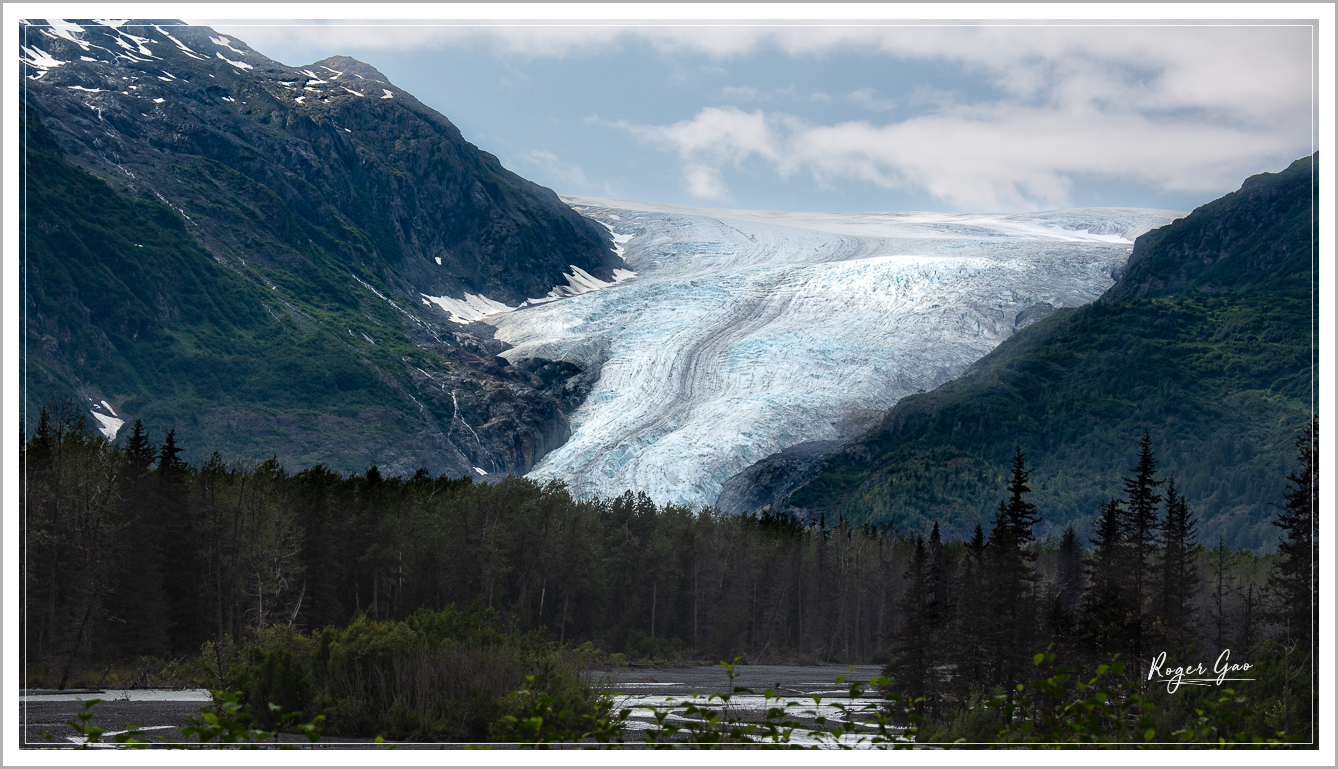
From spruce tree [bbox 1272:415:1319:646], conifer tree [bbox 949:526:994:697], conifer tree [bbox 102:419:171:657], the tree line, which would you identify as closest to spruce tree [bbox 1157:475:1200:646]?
the tree line

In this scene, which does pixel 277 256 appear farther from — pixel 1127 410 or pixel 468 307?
pixel 1127 410

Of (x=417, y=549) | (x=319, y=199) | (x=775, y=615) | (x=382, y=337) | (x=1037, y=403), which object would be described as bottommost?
(x=775, y=615)

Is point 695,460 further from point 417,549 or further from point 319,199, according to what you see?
point 319,199

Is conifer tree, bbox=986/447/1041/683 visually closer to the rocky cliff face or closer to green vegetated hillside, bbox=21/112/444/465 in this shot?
the rocky cliff face

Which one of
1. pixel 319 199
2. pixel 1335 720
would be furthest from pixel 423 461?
pixel 1335 720

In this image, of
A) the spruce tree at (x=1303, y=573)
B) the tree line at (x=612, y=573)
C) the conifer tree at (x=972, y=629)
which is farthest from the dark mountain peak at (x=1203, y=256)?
the spruce tree at (x=1303, y=573)

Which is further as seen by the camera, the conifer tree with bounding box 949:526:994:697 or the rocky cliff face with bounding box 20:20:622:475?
the rocky cliff face with bounding box 20:20:622:475

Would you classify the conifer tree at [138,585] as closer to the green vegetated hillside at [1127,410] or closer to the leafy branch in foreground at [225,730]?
the leafy branch in foreground at [225,730]

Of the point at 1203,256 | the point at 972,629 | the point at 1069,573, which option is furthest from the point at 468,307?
the point at 972,629
